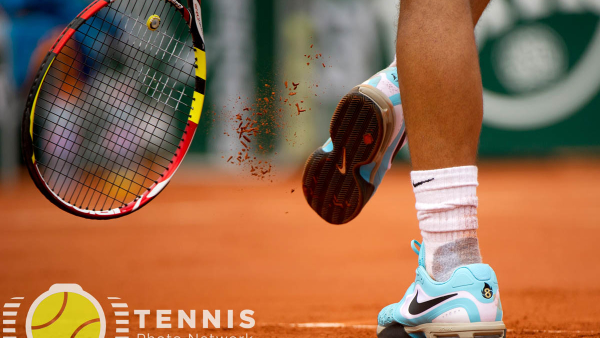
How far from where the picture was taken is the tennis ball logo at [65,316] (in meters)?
1.76

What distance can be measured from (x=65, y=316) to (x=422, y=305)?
3.78 feet

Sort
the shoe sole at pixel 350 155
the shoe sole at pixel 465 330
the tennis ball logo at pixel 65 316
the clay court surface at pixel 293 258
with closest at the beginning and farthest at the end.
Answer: the shoe sole at pixel 465 330
the shoe sole at pixel 350 155
the tennis ball logo at pixel 65 316
the clay court surface at pixel 293 258

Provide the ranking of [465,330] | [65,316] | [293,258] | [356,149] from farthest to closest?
[293,258]
[65,316]
[356,149]
[465,330]

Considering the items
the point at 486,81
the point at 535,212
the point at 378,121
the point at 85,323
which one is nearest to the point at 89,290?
the point at 85,323

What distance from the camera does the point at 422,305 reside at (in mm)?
A: 1246

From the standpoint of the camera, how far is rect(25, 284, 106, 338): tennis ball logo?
5.78 feet

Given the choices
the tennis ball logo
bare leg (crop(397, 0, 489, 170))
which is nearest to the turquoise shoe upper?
bare leg (crop(397, 0, 489, 170))

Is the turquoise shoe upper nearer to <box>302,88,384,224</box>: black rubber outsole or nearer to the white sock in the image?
the white sock

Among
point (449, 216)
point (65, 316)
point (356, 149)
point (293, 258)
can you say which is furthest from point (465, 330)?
point (293, 258)

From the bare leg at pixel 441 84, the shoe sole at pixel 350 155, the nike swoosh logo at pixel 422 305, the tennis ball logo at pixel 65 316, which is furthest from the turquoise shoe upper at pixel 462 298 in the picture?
the tennis ball logo at pixel 65 316

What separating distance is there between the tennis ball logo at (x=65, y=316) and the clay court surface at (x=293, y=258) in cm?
11

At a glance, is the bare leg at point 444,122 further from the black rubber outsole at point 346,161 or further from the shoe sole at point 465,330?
the black rubber outsole at point 346,161

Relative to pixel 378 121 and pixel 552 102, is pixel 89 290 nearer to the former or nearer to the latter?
pixel 378 121

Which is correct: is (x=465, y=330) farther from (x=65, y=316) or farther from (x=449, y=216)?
(x=65, y=316)
